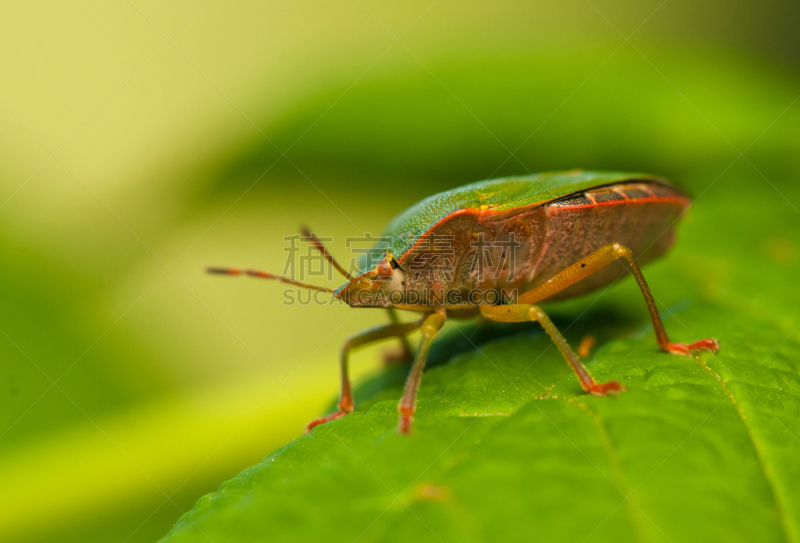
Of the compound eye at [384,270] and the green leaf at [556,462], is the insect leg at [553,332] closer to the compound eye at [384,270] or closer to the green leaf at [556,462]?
the green leaf at [556,462]

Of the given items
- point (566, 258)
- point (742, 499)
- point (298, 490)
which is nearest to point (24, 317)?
point (298, 490)

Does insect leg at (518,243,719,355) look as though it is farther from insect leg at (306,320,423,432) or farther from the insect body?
insect leg at (306,320,423,432)

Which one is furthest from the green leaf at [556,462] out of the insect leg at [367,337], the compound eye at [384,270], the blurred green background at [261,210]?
the blurred green background at [261,210]

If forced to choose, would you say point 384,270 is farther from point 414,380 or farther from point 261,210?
point 261,210

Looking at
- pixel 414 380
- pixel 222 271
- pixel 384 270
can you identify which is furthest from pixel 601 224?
pixel 222 271

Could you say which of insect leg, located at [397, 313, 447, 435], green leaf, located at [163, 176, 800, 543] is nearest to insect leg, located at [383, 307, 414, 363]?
insect leg, located at [397, 313, 447, 435]

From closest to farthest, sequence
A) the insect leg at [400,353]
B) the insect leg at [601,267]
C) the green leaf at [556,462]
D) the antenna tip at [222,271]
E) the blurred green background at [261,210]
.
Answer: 1. the green leaf at [556,462]
2. the insect leg at [601,267]
3. the antenna tip at [222,271]
4. the blurred green background at [261,210]
5. the insect leg at [400,353]
